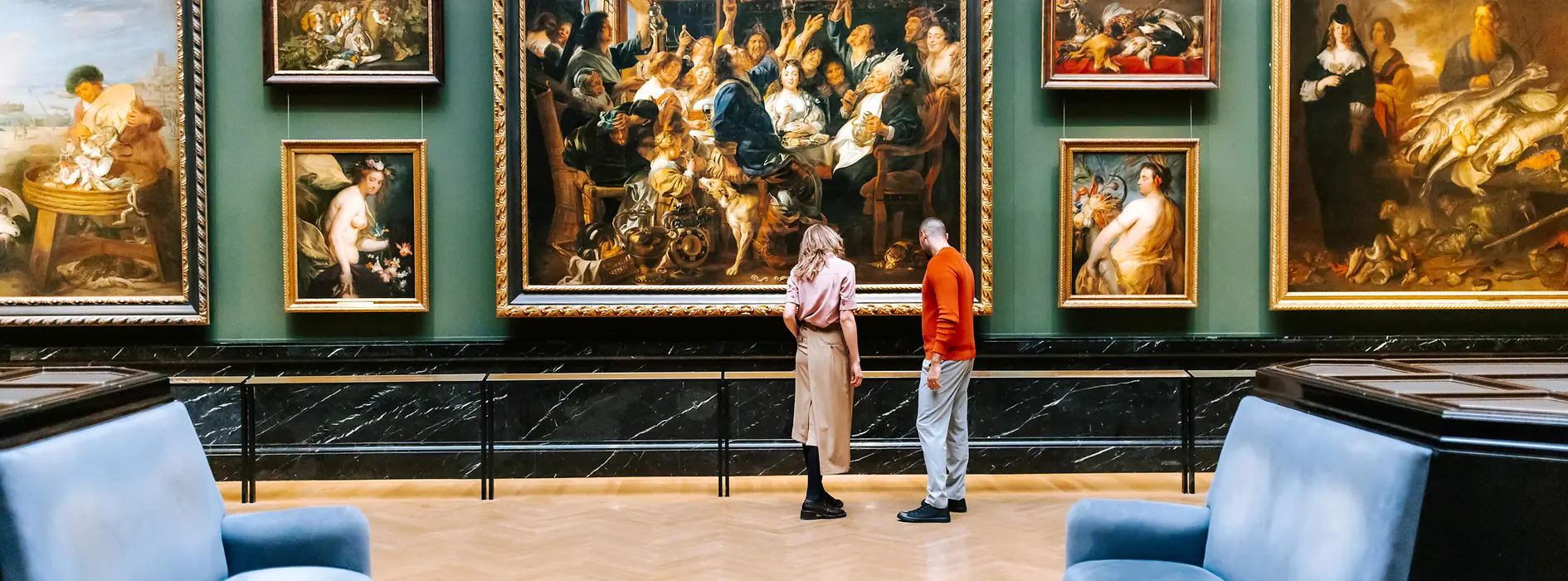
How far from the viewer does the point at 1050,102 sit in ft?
26.0

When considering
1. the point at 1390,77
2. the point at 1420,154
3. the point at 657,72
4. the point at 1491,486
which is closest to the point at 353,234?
the point at 657,72

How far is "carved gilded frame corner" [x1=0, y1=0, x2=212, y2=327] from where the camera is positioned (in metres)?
7.55

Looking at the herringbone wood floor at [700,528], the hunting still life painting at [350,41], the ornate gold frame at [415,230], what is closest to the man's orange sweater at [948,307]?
the herringbone wood floor at [700,528]

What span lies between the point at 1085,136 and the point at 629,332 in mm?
3932

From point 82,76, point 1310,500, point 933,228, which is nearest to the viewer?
point 1310,500

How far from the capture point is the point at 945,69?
25.3ft

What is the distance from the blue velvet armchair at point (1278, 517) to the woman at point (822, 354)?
2.63m

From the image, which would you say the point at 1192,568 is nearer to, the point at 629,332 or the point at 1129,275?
the point at 1129,275

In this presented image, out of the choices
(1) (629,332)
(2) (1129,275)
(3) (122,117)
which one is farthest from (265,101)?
(2) (1129,275)

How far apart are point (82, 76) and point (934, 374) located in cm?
672

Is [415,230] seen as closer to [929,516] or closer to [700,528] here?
[700,528]

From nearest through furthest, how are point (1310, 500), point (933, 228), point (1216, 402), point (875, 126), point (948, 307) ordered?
1. point (1310, 500)
2. point (948, 307)
3. point (933, 228)
4. point (875, 126)
5. point (1216, 402)

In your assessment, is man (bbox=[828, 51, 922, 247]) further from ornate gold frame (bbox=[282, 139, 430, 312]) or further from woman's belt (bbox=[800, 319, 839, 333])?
ornate gold frame (bbox=[282, 139, 430, 312])

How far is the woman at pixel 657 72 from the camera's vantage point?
7641mm
